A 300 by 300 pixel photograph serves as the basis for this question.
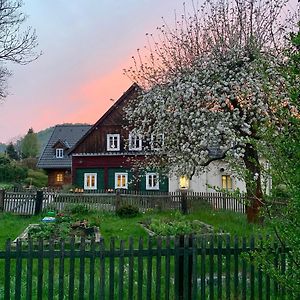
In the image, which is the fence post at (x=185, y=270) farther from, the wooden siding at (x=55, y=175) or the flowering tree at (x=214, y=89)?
the wooden siding at (x=55, y=175)

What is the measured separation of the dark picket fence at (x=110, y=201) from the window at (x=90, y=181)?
42.7ft

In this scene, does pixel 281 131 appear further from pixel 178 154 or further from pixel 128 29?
pixel 128 29

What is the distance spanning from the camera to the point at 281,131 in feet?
15.8

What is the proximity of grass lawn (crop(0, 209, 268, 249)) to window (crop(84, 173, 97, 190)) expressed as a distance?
49.4 ft

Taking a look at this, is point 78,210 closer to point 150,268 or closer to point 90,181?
point 150,268

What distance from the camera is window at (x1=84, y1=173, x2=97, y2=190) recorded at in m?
34.8

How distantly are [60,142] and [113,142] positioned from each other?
37.1 feet

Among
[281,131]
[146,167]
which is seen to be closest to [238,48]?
[146,167]

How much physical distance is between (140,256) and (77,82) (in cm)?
2009

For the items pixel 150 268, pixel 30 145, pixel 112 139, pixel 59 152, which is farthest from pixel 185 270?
pixel 30 145

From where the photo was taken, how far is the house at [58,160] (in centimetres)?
4262

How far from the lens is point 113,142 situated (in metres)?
34.2

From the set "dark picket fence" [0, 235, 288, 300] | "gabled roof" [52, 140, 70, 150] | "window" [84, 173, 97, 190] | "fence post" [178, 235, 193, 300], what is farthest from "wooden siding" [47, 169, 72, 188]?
"fence post" [178, 235, 193, 300]

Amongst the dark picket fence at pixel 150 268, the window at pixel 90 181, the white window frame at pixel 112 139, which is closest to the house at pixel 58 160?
the window at pixel 90 181
